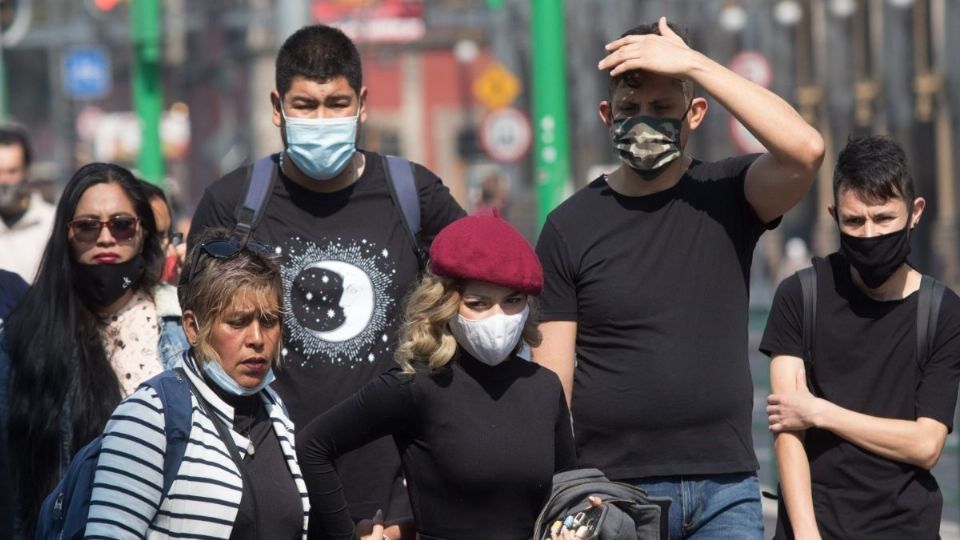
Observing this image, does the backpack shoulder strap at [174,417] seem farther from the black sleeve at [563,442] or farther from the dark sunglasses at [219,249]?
the black sleeve at [563,442]

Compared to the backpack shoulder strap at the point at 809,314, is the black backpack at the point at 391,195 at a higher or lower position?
higher

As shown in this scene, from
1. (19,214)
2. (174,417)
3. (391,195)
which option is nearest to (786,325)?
(391,195)

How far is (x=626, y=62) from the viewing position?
4512mm

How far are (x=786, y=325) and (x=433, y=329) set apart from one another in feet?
3.55

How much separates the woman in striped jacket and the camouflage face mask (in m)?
1.01

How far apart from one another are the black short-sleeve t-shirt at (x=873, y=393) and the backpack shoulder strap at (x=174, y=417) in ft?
5.66

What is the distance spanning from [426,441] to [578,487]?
0.39 metres

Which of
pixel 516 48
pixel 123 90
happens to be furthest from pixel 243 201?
pixel 123 90

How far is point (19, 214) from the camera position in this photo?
29.1 feet

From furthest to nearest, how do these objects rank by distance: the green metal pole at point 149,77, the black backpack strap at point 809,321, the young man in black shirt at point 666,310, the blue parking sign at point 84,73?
the blue parking sign at point 84,73, the green metal pole at point 149,77, the black backpack strap at point 809,321, the young man in black shirt at point 666,310

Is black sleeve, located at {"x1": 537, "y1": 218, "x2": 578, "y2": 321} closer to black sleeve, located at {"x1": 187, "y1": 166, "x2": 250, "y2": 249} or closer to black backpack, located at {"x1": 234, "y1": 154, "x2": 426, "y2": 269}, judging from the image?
black backpack, located at {"x1": 234, "y1": 154, "x2": 426, "y2": 269}

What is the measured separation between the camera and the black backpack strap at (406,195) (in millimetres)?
5188

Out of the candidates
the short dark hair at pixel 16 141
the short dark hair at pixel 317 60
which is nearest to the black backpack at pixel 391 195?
the short dark hair at pixel 317 60

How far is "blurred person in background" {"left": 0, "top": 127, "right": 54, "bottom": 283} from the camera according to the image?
851cm
